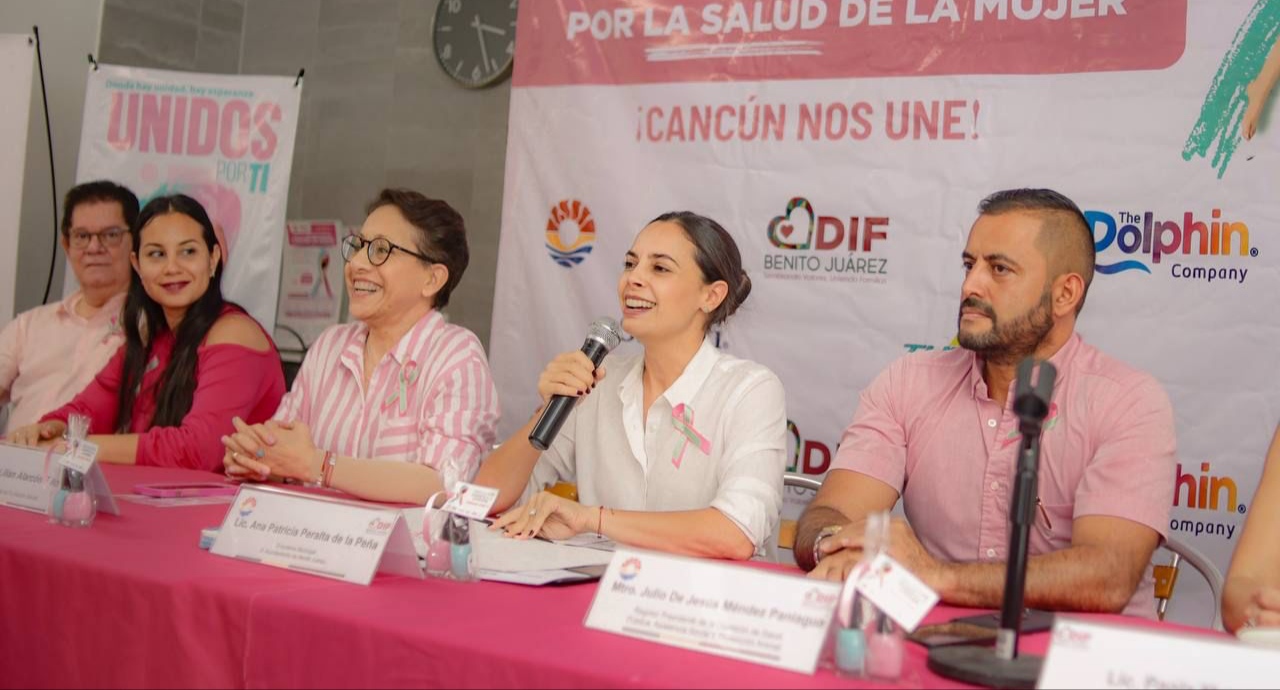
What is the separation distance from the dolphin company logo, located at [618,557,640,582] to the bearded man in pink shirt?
0.67 meters

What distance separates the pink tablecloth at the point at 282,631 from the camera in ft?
4.05

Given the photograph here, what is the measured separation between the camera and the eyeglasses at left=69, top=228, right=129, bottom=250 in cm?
387

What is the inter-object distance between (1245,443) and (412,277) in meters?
2.06

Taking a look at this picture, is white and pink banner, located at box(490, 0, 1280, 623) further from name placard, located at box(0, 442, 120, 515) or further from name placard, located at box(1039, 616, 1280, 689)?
name placard, located at box(1039, 616, 1280, 689)

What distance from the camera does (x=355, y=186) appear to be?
5.16 m

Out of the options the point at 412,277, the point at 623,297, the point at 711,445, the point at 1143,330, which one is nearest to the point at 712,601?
the point at 711,445

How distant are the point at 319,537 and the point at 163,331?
6.83ft

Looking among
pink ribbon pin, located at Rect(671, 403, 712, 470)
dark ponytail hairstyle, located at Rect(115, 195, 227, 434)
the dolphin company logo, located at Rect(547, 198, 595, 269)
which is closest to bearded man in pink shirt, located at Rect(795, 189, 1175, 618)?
pink ribbon pin, located at Rect(671, 403, 712, 470)

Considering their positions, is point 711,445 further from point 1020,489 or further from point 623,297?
point 1020,489

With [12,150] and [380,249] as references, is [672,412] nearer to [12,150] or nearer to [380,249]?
[380,249]

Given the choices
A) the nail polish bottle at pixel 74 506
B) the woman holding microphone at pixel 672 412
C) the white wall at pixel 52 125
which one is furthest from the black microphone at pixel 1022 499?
the white wall at pixel 52 125

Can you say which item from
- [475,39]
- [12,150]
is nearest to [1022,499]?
[475,39]

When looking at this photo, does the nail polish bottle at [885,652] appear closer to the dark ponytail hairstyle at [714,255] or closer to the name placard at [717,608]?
the name placard at [717,608]

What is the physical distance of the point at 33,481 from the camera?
208 centimetres
